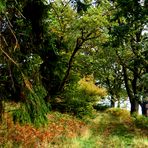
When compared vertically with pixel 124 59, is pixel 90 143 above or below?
below

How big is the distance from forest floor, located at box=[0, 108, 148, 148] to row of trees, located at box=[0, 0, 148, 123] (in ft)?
4.27

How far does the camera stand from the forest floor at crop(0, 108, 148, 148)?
12.7m

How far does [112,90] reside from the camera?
3872 cm

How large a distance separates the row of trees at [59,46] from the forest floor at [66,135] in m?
1.30

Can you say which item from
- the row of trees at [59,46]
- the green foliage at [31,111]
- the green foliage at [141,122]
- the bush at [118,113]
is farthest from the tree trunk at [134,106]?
the green foliage at [31,111]

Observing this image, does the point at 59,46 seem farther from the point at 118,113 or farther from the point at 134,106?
the point at 134,106

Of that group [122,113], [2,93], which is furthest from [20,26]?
[122,113]

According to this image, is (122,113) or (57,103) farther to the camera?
(122,113)

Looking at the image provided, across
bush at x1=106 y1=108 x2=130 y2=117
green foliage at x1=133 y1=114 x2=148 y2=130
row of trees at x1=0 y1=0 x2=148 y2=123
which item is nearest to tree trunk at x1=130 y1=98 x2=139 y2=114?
row of trees at x1=0 y1=0 x2=148 y2=123

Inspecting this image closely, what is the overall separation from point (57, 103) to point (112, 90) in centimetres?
1756

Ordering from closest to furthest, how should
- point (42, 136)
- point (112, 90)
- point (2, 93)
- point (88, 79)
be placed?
point (2, 93) < point (42, 136) < point (88, 79) < point (112, 90)

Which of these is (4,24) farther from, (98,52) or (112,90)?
(112,90)

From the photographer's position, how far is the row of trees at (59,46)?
28.6 feet

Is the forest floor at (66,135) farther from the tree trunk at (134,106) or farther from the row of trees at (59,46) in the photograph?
the tree trunk at (134,106)
